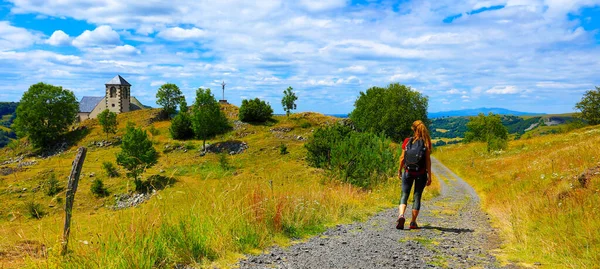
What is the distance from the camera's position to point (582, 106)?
7569 cm

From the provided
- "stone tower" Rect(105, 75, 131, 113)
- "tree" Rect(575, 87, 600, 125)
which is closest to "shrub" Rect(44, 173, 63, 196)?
"stone tower" Rect(105, 75, 131, 113)

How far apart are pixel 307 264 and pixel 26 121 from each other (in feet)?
288

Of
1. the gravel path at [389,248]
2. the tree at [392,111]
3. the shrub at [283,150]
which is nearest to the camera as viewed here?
the gravel path at [389,248]

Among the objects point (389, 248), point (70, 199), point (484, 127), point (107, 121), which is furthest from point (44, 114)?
point (484, 127)

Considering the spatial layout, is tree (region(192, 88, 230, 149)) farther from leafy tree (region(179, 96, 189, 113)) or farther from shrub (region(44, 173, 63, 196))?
shrub (region(44, 173, 63, 196))

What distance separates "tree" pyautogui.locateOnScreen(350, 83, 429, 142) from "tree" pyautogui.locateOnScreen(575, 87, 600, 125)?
2986 centimetres

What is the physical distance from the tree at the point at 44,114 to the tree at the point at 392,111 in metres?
61.9

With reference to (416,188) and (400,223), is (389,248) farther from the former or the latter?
(416,188)

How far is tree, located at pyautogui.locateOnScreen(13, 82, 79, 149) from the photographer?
242 ft

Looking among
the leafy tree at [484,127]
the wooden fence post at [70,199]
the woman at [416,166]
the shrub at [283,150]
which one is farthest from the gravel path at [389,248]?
the leafy tree at [484,127]

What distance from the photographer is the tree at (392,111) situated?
76812 mm

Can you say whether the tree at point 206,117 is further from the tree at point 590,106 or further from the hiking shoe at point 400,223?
the tree at point 590,106

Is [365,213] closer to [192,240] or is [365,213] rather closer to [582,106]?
[192,240]

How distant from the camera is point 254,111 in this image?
237 ft
